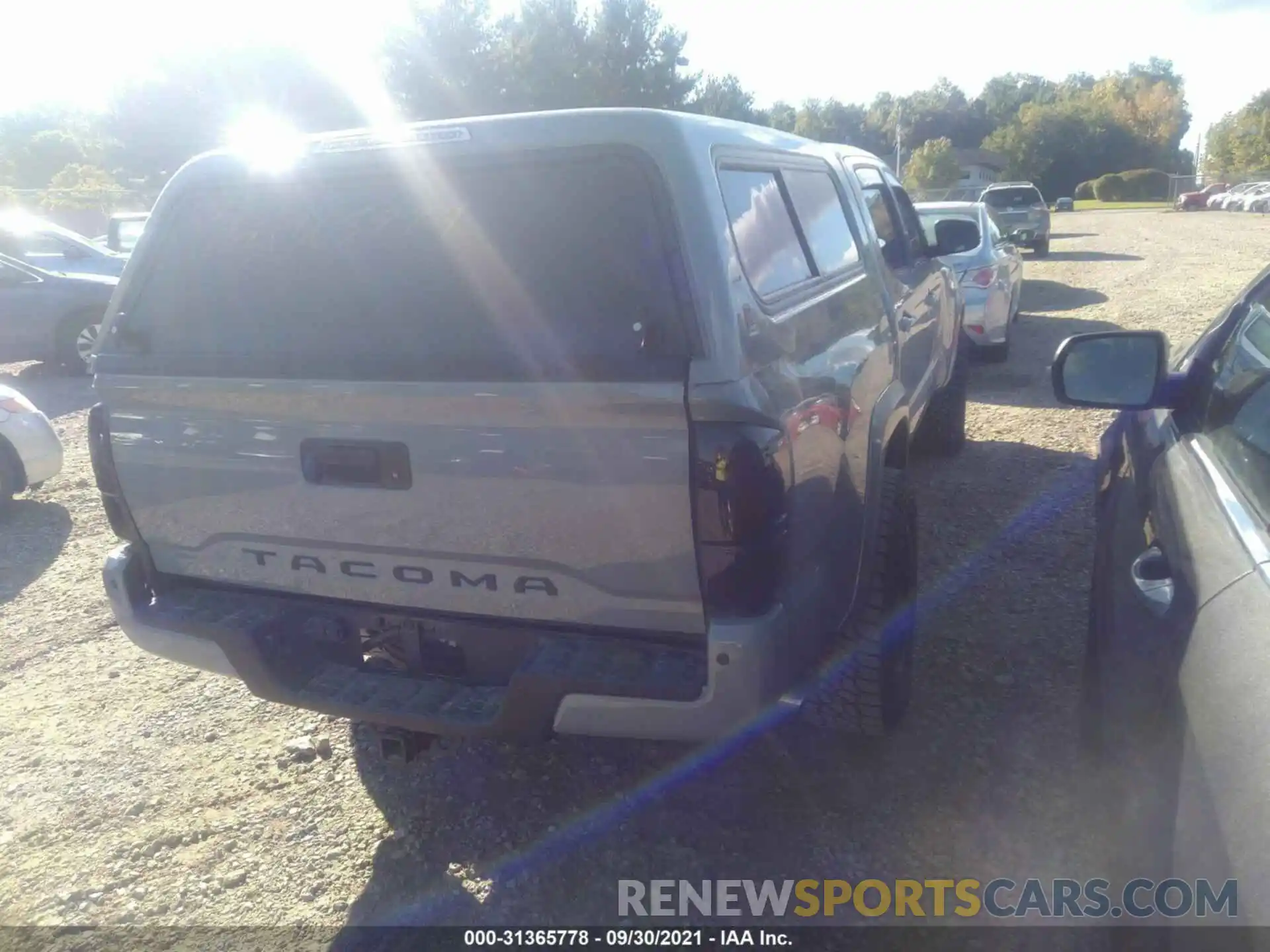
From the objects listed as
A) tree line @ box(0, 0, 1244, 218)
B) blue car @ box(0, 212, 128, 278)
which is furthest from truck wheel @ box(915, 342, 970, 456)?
tree line @ box(0, 0, 1244, 218)

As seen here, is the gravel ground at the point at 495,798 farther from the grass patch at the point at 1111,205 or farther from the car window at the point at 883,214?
the grass patch at the point at 1111,205

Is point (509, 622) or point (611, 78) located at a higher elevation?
point (611, 78)

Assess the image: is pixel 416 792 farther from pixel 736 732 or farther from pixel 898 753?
pixel 898 753

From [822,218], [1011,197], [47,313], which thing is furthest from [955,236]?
[1011,197]

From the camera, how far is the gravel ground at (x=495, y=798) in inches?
116

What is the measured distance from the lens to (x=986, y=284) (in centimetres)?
903

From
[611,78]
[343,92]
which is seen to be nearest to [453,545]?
[611,78]

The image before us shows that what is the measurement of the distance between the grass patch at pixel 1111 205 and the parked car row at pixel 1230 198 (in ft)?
11.8

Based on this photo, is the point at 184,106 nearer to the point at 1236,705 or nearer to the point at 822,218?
the point at 822,218

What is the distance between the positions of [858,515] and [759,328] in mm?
903

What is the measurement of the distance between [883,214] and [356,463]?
3303 mm

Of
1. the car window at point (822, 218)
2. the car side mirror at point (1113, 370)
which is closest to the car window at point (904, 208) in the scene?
the car window at point (822, 218)

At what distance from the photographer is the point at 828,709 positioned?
3.15 m

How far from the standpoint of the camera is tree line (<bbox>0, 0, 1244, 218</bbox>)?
3531cm
